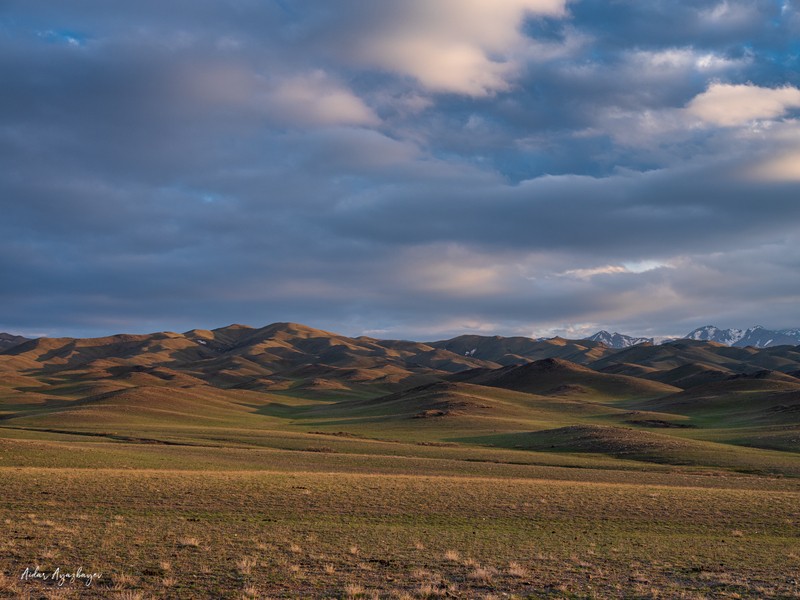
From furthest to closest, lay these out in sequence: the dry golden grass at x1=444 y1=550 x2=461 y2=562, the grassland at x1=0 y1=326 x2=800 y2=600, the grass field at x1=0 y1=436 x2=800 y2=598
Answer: the dry golden grass at x1=444 y1=550 x2=461 y2=562
the grassland at x1=0 y1=326 x2=800 y2=600
the grass field at x1=0 y1=436 x2=800 y2=598

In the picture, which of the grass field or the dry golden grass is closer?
the grass field

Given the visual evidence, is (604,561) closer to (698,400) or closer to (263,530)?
(263,530)

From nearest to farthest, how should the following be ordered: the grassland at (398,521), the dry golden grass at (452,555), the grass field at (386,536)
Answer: the grass field at (386,536)
the grassland at (398,521)
the dry golden grass at (452,555)

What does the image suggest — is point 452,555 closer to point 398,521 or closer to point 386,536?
point 386,536

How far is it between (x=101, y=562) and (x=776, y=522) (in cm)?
2742

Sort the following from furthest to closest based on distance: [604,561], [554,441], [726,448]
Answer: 1. [554,441]
2. [726,448]
3. [604,561]

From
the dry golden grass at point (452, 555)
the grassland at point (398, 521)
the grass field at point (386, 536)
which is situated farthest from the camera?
the dry golden grass at point (452, 555)

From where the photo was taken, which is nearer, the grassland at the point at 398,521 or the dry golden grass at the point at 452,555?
the grassland at the point at 398,521

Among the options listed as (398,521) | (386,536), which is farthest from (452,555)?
(398,521)

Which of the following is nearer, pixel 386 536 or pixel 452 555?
pixel 452 555

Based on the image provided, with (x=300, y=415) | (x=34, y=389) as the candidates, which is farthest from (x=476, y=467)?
(x=34, y=389)

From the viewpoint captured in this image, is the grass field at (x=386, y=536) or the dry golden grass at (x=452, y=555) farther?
the dry golden grass at (x=452, y=555)

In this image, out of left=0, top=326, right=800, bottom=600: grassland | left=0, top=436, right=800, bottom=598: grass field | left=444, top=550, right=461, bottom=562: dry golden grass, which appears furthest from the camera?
left=444, top=550, right=461, bottom=562: dry golden grass

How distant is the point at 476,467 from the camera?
52.2m
